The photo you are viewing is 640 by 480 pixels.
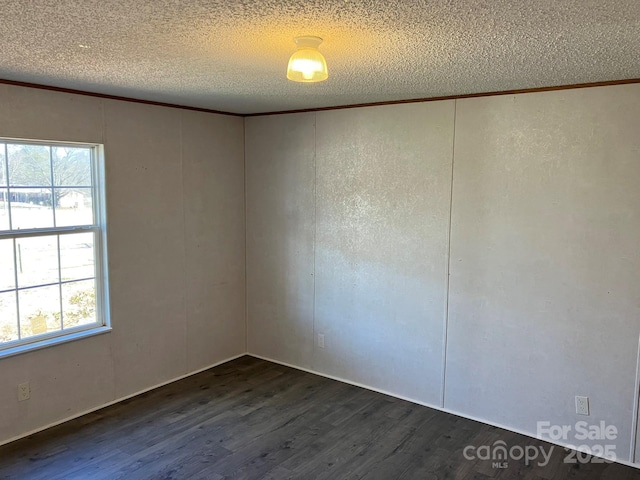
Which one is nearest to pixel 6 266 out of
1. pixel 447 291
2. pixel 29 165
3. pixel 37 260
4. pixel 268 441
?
pixel 37 260

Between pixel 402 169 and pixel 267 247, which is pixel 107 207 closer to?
pixel 267 247

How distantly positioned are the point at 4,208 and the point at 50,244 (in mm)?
396

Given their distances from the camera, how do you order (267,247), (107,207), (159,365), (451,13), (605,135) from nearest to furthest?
(451,13)
(605,135)
(107,207)
(159,365)
(267,247)

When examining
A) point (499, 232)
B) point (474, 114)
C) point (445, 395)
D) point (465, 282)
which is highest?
point (474, 114)

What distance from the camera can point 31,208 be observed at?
341 cm

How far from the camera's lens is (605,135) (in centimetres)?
309

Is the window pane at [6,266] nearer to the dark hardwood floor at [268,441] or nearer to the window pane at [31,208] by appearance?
the window pane at [31,208]

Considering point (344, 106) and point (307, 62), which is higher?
point (344, 106)

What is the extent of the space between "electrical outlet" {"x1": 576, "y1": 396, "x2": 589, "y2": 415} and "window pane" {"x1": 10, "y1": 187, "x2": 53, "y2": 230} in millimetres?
3896

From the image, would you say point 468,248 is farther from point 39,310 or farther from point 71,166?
point 39,310

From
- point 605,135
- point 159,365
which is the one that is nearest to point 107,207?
point 159,365

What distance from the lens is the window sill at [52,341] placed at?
3.31 meters

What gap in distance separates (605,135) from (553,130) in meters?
0.31

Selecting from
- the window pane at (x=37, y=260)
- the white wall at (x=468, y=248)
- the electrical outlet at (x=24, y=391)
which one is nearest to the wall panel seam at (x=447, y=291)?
the white wall at (x=468, y=248)
